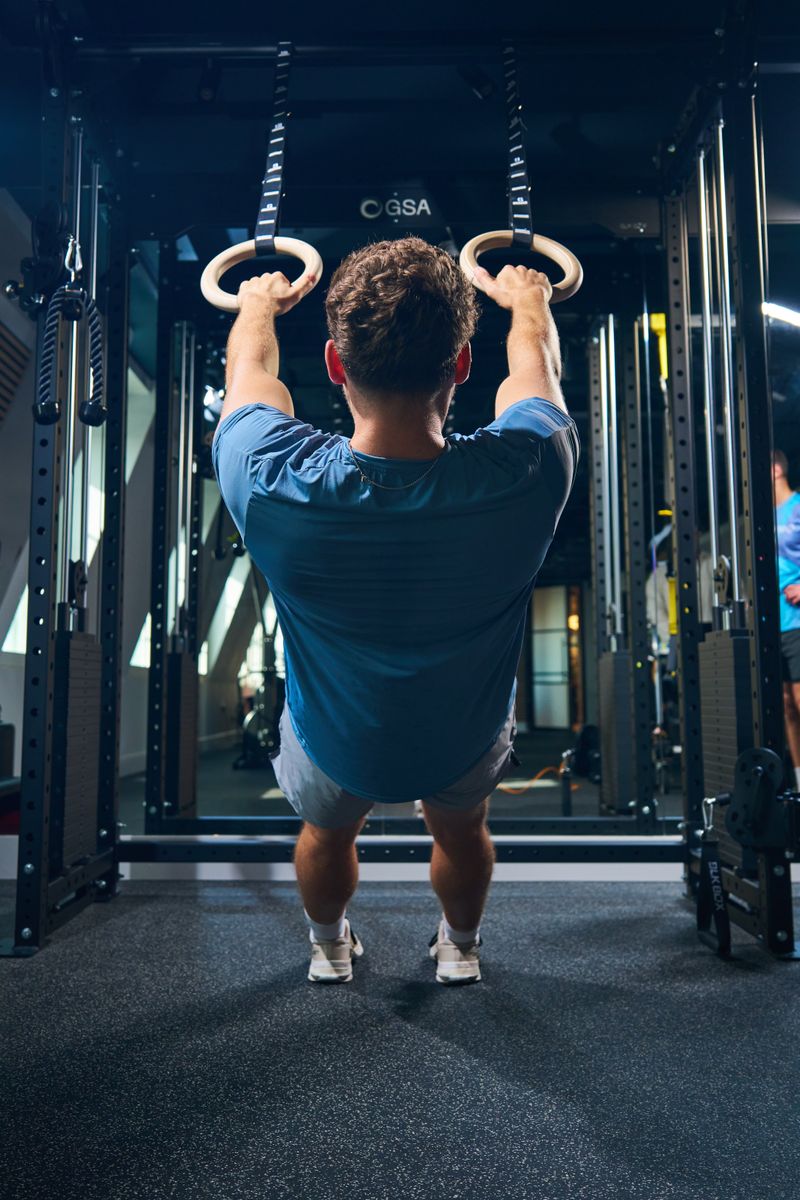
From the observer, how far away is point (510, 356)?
1492 millimetres

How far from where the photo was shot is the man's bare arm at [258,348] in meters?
1.45

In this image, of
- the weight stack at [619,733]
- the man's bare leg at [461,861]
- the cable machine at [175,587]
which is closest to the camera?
the man's bare leg at [461,861]

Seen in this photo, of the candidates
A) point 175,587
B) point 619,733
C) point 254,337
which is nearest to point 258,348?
point 254,337

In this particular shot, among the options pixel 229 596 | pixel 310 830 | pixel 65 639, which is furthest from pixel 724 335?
pixel 229 596

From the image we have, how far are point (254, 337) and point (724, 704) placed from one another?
167cm

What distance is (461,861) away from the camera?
6.03 feet

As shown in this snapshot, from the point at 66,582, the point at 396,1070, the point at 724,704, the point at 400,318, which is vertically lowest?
the point at 396,1070

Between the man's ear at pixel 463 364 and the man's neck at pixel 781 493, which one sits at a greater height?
the man's neck at pixel 781 493

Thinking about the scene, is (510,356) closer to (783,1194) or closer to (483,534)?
(483,534)

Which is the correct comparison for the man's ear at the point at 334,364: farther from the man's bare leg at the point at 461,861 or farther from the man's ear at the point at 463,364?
the man's bare leg at the point at 461,861

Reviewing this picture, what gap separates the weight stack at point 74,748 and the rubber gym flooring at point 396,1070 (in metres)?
0.26

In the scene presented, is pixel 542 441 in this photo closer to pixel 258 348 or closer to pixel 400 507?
pixel 400 507

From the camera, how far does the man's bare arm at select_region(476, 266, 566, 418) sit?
1466 mm

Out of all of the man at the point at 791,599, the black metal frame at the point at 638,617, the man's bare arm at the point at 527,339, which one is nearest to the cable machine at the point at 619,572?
the black metal frame at the point at 638,617
